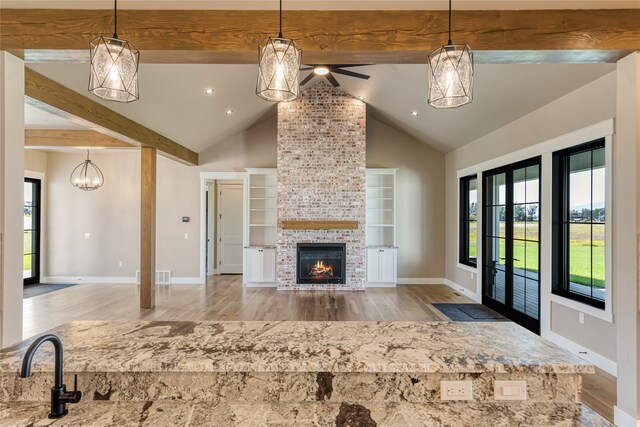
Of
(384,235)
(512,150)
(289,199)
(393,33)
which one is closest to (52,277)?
(289,199)

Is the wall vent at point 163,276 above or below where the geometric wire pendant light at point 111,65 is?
below

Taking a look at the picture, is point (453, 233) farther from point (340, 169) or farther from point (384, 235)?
point (340, 169)

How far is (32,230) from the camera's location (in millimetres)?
7422

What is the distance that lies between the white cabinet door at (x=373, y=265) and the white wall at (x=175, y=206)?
0.69 meters

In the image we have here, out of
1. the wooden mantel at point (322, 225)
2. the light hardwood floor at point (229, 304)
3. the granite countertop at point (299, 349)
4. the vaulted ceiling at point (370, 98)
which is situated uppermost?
the vaulted ceiling at point (370, 98)

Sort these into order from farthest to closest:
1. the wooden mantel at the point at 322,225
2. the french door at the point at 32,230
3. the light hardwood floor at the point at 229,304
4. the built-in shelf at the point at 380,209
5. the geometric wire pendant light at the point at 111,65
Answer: the built-in shelf at the point at 380,209, the french door at the point at 32,230, the wooden mantel at the point at 322,225, the light hardwood floor at the point at 229,304, the geometric wire pendant light at the point at 111,65

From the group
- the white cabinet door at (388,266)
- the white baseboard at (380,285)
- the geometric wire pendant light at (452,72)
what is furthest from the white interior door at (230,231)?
the geometric wire pendant light at (452,72)

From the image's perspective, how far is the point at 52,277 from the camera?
7500 millimetres

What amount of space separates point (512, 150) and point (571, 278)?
194 centimetres

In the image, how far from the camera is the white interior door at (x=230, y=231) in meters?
8.55

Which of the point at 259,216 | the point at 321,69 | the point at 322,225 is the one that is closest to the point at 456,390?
the point at 321,69

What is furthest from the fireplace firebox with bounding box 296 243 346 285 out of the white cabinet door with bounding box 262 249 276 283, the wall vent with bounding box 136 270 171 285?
the wall vent with bounding box 136 270 171 285

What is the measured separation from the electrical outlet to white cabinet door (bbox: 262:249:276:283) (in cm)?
607

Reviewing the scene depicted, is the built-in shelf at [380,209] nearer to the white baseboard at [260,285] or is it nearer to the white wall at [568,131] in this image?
the white wall at [568,131]
